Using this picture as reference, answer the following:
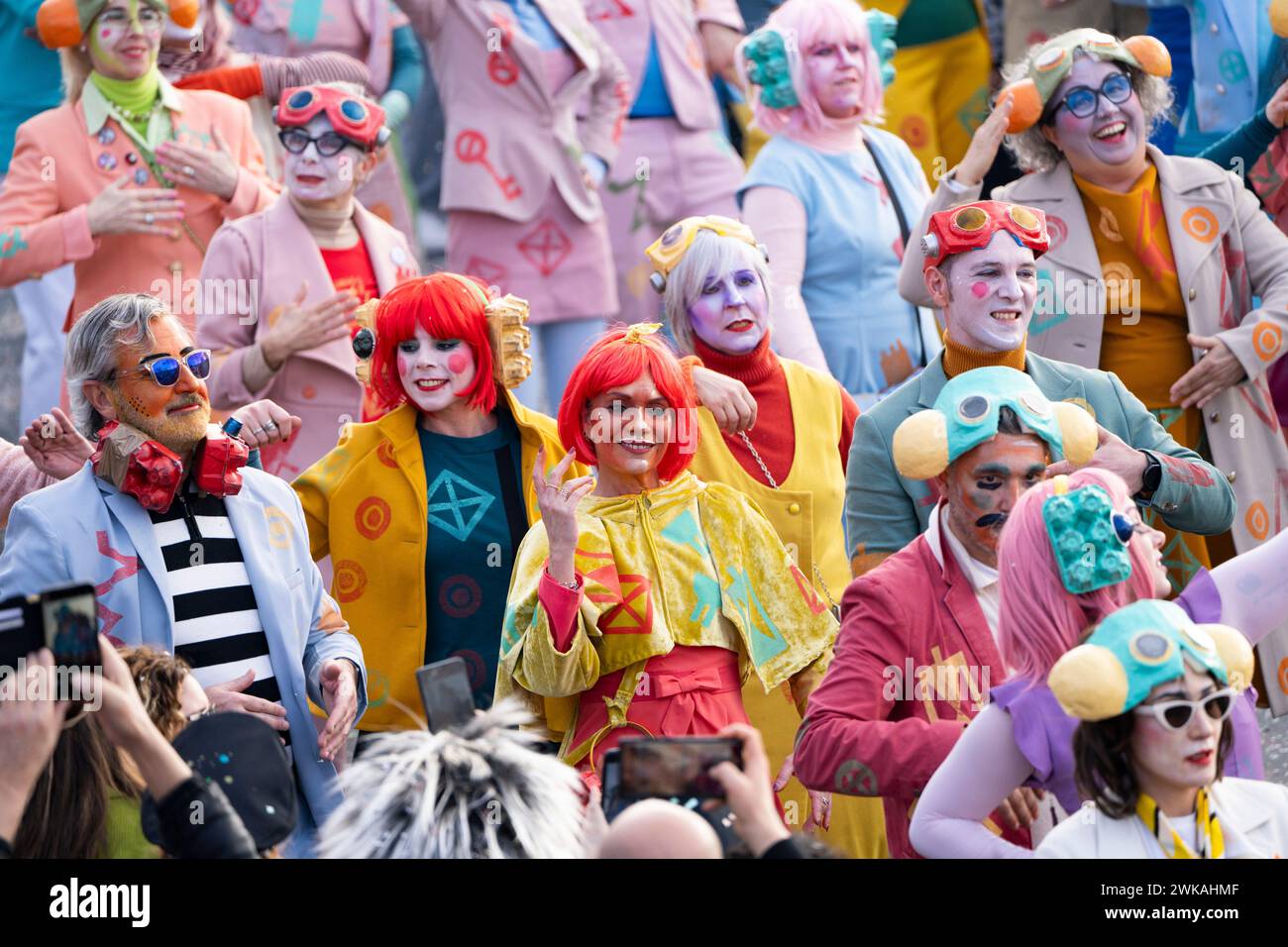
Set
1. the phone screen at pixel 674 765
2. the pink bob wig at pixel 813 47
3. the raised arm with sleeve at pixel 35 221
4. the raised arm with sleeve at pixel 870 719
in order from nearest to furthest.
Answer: the phone screen at pixel 674 765
the raised arm with sleeve at pixel 870 719
the raised arm with sleeve at pixel 35 221
the pink bob wig at pixel 813 47

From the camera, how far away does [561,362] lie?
8.17m

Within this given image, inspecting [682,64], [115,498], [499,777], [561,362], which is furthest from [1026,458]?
[682,64]

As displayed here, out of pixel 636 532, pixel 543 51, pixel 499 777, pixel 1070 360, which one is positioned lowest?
pixel 499 777

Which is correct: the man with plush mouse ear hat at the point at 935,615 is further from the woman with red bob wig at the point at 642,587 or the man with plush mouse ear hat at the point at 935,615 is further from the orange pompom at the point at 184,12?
the orange pompom at the point at 184,12

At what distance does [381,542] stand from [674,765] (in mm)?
2148

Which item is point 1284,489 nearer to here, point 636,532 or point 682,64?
point 636,532

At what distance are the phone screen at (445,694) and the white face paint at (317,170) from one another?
125 inches

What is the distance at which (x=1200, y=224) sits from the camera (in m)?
6.53

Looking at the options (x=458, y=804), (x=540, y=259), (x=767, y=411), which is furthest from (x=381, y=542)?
(x=540, y=259)

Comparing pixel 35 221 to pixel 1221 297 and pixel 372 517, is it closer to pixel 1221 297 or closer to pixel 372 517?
pixel 372 517

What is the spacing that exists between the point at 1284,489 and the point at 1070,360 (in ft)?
2.54

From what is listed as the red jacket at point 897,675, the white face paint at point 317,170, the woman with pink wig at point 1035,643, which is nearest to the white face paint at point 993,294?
the red jacket at point 897,675

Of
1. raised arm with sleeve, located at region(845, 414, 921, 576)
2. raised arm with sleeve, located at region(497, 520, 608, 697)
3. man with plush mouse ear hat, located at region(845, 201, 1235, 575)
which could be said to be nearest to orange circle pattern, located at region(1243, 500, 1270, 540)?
man with plush mouse ear hat, located at region(845, 201, 1235, 575)

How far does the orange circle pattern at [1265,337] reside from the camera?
6484mm
